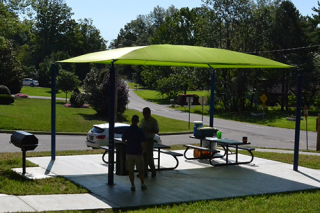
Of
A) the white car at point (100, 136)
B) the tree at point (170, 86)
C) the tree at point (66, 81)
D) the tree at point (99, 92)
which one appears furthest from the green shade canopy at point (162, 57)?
the tree at point (170, 86)

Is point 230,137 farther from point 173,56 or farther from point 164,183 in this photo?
point 164,183

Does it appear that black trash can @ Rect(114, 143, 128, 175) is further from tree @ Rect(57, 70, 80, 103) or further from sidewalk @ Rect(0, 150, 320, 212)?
tree @ Rect(57, 70, 80, 103)

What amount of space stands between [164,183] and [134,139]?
6.14 feet

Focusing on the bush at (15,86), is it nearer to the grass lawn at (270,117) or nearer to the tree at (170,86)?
the grass lawn at (270,117)

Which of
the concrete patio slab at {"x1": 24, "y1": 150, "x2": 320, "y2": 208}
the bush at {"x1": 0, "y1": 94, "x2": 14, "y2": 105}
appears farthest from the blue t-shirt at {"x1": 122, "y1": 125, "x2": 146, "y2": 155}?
the bush at {"x1": 0, "y1": 94, "x2": 14, "y2": 105}

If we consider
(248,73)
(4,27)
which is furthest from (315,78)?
(4,27)

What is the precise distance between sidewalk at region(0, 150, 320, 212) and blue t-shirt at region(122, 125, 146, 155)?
1012mm

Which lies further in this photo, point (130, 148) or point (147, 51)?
point (147, 51)

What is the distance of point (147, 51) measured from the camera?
1178 centimetres

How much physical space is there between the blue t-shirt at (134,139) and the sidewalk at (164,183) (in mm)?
1012

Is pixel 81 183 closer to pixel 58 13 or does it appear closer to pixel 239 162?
pixel 239 162

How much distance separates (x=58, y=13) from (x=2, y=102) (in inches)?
2629

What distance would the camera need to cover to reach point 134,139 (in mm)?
10281

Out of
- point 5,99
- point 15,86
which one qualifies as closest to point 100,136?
point 5,99
